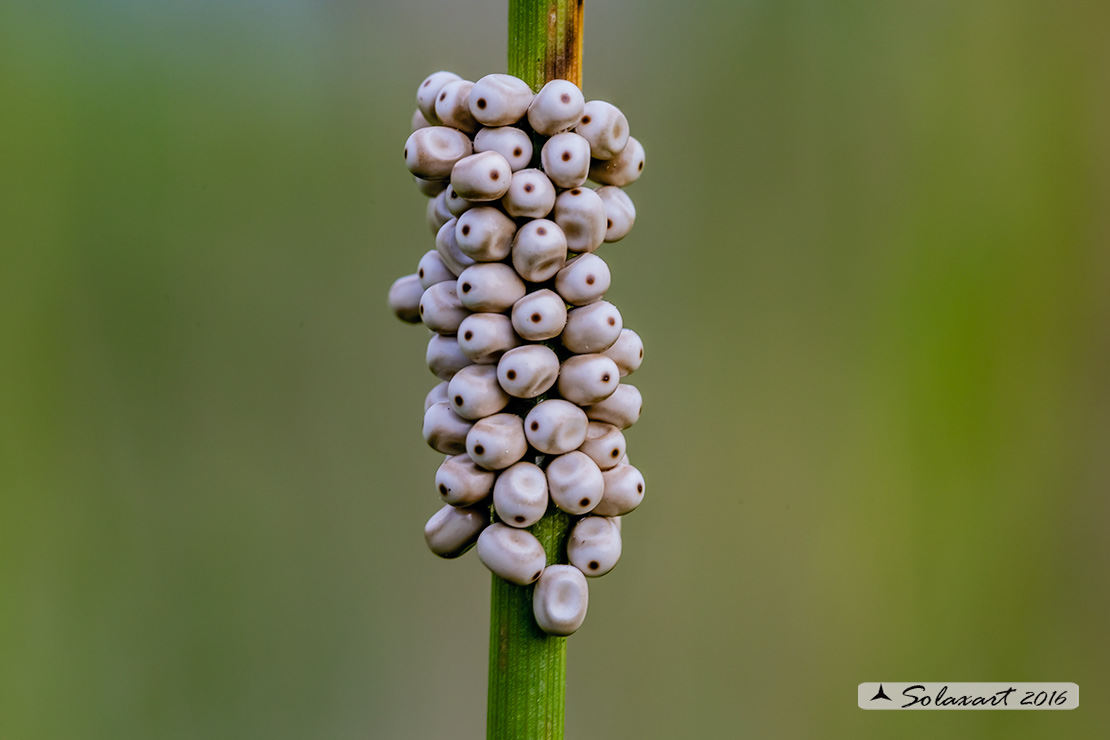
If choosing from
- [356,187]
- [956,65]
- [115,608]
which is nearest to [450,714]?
[115,608]

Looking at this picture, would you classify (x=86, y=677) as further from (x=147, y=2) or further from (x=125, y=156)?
(x=147, y=2)

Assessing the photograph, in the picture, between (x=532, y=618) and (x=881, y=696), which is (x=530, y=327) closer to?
(x=532, y=618)

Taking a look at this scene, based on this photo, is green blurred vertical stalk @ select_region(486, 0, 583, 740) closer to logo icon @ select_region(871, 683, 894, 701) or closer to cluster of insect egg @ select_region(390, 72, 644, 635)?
cluster of insect egg @ select_region(390, 72, 644, 635)

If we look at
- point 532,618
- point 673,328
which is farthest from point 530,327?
point 673,328

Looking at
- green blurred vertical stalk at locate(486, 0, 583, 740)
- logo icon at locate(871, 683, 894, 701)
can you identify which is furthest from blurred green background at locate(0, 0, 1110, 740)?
green blurred vertical stalk at locate(486, 0, 583, 740)

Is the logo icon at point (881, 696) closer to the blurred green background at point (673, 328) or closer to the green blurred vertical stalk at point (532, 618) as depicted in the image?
the blurred green background at point (673, 328)

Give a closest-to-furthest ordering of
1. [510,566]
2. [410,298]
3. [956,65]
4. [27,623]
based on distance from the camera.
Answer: [510,566], [410,298], [27,623], [956,65]
